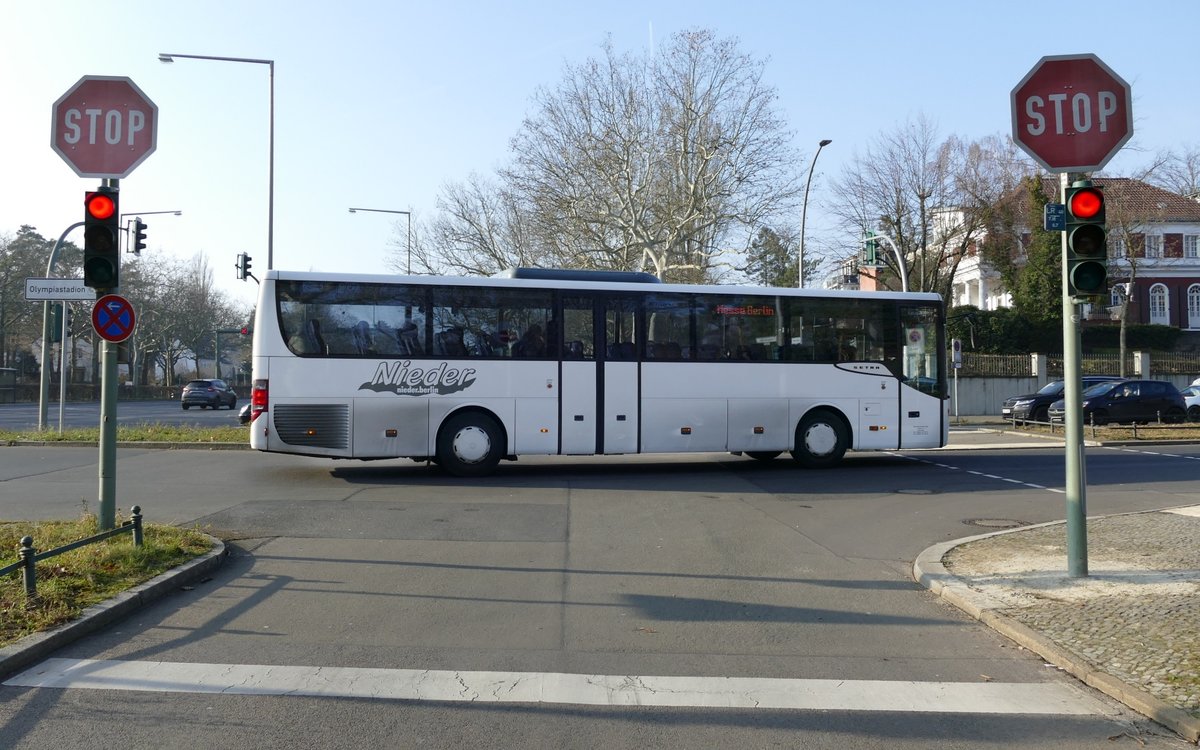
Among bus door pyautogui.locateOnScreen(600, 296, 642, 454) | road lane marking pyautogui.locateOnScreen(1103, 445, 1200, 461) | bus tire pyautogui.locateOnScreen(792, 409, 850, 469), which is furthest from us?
road lane marking pyautogui.locateOnScreen(1103, 445, 1200, 461)

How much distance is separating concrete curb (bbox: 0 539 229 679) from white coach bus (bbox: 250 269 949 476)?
6.30 meters

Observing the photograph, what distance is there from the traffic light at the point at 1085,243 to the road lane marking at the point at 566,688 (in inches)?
141

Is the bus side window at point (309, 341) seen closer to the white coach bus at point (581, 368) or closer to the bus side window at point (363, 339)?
the white coach bus at point (581, 368)

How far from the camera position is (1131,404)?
29.4 meters

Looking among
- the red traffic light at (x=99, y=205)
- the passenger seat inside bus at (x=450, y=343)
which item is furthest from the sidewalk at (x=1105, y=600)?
the passenger seat inside bus at (x=450, y=343)

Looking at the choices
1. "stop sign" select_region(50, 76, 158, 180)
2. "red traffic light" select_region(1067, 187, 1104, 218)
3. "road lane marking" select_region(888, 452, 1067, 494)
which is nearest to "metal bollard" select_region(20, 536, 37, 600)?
"stop sign" select_region(50, 76, 158, 180)

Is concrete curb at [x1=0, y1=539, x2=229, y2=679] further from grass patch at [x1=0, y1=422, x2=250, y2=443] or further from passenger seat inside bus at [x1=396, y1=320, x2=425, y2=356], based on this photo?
grass patch at [x1=0, y1=422, x2=250, y2=443]

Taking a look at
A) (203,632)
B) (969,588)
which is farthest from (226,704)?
(969,588)

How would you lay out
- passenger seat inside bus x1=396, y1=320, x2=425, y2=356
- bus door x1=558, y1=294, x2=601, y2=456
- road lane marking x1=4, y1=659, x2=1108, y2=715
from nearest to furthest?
road lane marking x1=4, y1=659, x2=1108, y2=715 < passenger seat inside bus x1=396, y1=320, x2=425, y2=356 < bus door x1=558, y1=294, x2=601, y2=456

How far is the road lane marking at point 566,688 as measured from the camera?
17.1ft

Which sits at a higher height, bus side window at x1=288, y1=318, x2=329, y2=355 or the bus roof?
the bus roof

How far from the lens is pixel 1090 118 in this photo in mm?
8094

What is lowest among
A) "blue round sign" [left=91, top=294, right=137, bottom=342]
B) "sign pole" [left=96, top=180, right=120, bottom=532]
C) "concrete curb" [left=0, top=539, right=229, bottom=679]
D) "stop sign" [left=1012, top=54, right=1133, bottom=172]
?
"concrete curb" [left=0, top=539, right=229, bottom=679]

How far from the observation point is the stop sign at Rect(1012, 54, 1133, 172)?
8.00 meters
